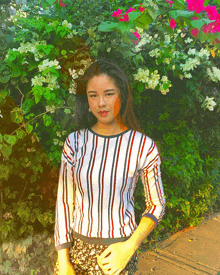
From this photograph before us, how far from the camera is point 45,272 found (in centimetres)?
255

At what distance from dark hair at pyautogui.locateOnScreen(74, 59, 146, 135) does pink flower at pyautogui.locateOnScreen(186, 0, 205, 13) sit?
0.60 metres

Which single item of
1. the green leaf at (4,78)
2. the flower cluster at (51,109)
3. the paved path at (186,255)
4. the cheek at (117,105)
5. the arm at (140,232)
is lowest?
the paved path at (186,255)

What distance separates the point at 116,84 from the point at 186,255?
285cm

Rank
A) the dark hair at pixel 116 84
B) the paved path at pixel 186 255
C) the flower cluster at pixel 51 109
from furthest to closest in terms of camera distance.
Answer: the paved path at pixel 186 255
the flower cluster at pixel 51 109
the dark hair at pixel 116 84

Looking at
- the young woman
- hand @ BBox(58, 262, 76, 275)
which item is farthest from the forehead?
hand @ BBox(58, 262, 76, 275)

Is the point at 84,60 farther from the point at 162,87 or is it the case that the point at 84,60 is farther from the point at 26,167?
the point at 26,167

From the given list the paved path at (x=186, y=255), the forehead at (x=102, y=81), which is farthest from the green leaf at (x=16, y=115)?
the paved path at (x=186, y=255)

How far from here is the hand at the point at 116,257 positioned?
50.6 inches

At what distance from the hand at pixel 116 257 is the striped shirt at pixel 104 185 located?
0.20ft

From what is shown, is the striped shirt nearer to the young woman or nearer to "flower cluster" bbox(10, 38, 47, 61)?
the young woman

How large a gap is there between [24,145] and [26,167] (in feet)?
0.74

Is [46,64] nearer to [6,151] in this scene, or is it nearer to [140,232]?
[6,151]

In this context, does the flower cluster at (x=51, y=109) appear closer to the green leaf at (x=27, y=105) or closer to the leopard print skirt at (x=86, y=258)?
the green leaf at (x=27, y=105)

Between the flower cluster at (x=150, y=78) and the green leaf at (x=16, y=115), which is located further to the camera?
the flower cluster at (x=150, y=78)
